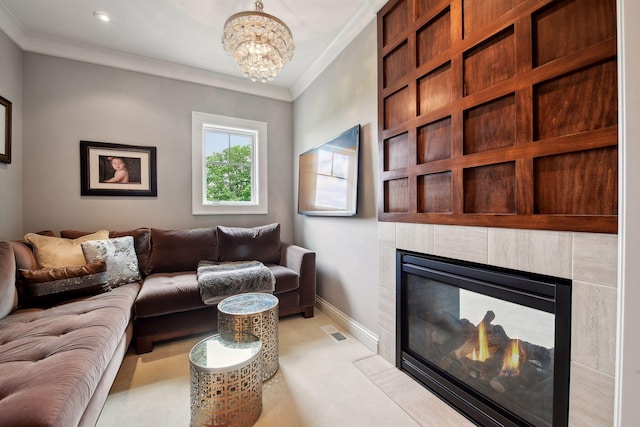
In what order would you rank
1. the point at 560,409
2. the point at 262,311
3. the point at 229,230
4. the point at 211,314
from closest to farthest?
the point at 560,409
the point at 262,311
the point at 211,314
the point at 229,230

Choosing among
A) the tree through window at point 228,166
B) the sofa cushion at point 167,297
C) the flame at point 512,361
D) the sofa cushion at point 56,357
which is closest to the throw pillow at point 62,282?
the sofa cushion at point 56,357

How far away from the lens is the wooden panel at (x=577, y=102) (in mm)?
915

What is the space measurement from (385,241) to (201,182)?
2420 millimetres

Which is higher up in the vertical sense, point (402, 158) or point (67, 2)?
point (67, 2)

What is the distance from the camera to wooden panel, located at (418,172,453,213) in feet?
4.92

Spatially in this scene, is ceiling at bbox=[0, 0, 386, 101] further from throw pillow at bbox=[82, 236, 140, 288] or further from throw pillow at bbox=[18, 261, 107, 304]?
throw pillow at bbox=[18, 261, 107, 304]

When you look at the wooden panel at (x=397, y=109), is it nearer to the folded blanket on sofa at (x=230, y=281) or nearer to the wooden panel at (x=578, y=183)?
the wooden panel at (x=578, y=183)

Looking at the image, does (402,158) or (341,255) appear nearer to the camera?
(402,158)

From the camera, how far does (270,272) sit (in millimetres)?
2490

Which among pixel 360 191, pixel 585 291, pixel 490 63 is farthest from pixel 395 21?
pixel 585 291

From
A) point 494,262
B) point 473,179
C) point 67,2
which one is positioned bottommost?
point 494,262

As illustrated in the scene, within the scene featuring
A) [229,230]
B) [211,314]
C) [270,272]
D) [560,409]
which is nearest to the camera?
[560,409]

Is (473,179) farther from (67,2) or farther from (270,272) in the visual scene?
Result: (67,2)

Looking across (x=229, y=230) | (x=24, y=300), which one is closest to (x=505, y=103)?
(x=229, y=230)
